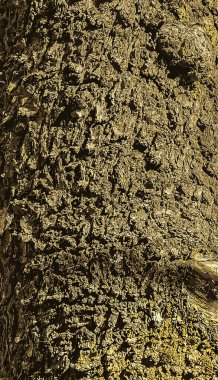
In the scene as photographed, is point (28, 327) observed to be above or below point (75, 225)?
below

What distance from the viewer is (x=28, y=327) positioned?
1.33 metres

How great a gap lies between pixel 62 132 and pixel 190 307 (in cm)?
42

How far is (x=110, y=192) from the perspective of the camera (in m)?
1.32

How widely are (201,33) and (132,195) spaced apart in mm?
375

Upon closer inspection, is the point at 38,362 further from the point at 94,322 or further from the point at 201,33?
the point at 201,33

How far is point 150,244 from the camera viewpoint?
1302 millimetres

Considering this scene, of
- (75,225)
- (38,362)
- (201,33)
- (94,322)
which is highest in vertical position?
(201,33)

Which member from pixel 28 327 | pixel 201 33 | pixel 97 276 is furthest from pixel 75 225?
pixel 201 33

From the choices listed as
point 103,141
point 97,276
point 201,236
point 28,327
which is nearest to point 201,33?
point 103,141

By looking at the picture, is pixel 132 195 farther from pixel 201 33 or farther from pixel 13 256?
pixel 201 33

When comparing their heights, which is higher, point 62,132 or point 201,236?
point 62,132

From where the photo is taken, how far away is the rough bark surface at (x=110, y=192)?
1287mm

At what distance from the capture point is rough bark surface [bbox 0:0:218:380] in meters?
1.29

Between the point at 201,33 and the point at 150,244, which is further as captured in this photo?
the point at 201,33
